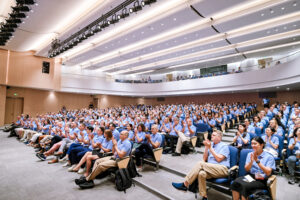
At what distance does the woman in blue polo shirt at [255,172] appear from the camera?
2016 mm

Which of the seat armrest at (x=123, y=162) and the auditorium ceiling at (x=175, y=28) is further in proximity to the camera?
the auditorium ceiling at (x=175, y=28)

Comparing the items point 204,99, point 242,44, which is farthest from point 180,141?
point 204,99

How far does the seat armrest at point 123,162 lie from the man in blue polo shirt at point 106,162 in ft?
0.24

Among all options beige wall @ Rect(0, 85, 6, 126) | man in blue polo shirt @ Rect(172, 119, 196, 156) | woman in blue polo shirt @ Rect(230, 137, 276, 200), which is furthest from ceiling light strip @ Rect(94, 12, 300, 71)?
beige wall @ Rect(0, 85, 6, 126)

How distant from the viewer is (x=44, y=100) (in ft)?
44.7

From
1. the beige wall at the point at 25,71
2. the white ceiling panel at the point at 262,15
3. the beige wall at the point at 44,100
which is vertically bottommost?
the beige wall at the point at 44,100


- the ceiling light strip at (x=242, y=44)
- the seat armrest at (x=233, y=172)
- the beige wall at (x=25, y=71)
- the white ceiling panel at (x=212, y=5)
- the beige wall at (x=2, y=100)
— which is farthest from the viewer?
the beige wall at (x=2, y=100)

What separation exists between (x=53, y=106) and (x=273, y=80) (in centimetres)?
1643

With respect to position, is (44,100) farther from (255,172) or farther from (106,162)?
(255,172)

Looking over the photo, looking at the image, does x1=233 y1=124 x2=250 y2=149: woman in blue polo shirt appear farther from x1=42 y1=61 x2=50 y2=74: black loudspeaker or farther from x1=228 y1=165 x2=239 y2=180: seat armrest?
x1=42 y1=61 x2=50 y2=74: black loudspeaker

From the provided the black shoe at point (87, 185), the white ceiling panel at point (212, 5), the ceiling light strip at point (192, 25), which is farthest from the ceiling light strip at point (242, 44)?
the black shoe at point (87, 185)

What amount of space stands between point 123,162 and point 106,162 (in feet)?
1.01

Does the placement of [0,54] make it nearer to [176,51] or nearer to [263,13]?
[176,51]

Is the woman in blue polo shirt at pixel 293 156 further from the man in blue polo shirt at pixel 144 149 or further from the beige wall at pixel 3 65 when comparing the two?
the beige wall at pixel 3 65
